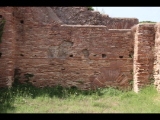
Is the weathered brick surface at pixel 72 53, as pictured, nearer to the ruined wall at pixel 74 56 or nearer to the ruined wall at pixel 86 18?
the ruined wall at pixel 74 56

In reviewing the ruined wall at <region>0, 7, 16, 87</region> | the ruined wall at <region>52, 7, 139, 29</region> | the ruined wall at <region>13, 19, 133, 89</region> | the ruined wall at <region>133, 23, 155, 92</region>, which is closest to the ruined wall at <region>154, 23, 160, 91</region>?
the ruined wall at <region>133, 23, 155, 92</region>

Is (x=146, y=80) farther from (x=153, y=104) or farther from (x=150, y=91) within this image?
(x=153, y=104)

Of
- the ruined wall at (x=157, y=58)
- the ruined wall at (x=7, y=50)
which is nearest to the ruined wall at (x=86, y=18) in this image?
the ruined wall at (x=157, y=58)

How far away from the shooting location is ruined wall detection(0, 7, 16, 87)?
30.2ft

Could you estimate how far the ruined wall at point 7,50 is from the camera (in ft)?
30.2

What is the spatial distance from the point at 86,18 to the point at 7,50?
244 inches

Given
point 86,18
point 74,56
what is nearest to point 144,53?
point 74,56

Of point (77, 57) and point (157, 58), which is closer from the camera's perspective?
point (157, 58)

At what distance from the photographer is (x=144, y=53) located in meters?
9.62

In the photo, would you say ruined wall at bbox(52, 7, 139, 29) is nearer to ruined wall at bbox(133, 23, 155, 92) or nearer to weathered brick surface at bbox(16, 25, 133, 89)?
weathered brick surface at bbox(16, 25, 133, 89)

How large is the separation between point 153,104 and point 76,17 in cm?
808

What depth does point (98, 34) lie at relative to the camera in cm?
1011

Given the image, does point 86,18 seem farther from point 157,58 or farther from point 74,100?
point 74,100

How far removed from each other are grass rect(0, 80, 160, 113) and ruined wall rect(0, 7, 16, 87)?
42 centimetres
